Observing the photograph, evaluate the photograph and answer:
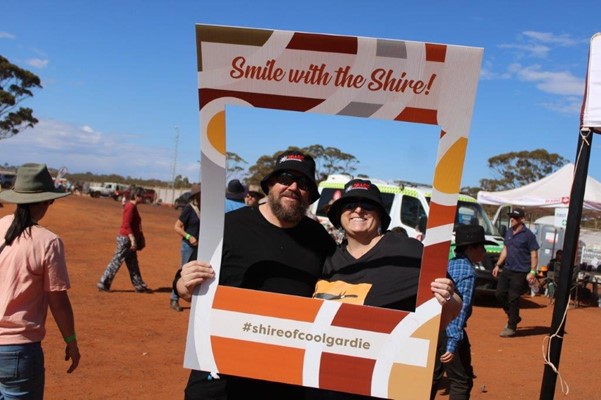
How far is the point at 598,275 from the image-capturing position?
1488 centimetres

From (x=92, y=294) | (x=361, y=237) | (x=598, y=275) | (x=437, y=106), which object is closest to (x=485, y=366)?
(x=361, y=237)

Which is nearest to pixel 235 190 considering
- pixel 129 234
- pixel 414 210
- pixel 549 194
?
pixel 129 234

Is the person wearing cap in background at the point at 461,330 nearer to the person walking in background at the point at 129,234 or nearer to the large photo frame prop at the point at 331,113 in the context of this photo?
the large photo frame prop at the point at 331,113

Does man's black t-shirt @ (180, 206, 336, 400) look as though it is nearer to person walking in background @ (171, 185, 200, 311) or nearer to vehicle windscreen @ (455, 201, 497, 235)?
person walking in background @ (171, 185, 200, 311)

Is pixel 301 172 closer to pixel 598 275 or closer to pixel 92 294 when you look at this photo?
pixel 92 294

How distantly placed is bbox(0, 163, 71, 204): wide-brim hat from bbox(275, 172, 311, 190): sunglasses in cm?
143

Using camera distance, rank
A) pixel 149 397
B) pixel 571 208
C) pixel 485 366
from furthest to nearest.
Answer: pixel 485 366 → pixel 149 397 → pixel 571 208

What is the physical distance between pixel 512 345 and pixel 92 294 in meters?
7.48

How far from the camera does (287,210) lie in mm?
2771

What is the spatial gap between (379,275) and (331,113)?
0.80 metres

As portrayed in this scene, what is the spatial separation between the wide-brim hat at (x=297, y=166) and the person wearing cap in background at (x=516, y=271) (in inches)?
309

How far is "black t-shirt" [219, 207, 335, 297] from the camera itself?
2.67 m

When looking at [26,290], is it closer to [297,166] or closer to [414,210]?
[297,166]

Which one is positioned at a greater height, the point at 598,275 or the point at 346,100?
the point at 346,100
